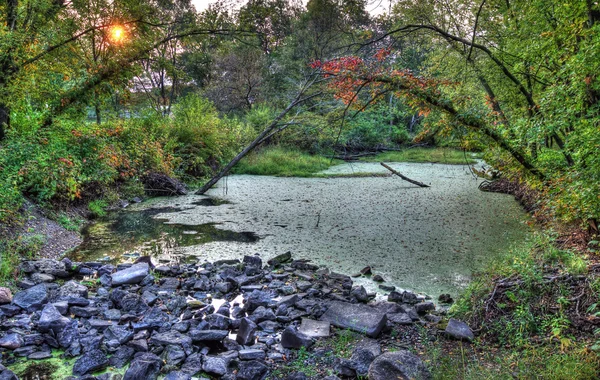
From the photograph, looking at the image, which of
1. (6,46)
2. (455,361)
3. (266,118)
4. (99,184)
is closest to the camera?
(455,361)

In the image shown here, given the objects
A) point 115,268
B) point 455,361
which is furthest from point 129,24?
point 455,361

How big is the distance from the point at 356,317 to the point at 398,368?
2.60 ft

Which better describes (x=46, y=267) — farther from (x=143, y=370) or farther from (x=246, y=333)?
(x=246, y=333)

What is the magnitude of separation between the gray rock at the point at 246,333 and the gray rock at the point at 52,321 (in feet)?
3.82

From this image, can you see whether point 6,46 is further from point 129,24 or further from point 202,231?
point 202,231

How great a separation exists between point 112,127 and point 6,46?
350 centimetres

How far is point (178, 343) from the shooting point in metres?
2.51

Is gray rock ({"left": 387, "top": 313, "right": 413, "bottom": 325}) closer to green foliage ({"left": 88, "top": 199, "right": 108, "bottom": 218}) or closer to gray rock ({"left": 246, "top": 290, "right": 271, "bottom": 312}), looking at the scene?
gray rock ({"left": 246, "top": 290, "right": 271, "bottom": 312})

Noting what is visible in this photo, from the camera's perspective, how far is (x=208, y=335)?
8.39ft

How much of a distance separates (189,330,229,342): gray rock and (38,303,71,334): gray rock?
0.87m

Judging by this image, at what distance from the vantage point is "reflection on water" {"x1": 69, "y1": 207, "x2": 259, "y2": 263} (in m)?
4.66

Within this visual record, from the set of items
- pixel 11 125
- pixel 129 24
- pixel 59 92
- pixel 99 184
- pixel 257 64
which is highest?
pixel 257 64

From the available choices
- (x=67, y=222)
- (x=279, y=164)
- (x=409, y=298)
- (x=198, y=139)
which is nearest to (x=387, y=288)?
(x=409, y=298)

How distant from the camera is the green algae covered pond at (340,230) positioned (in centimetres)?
441
